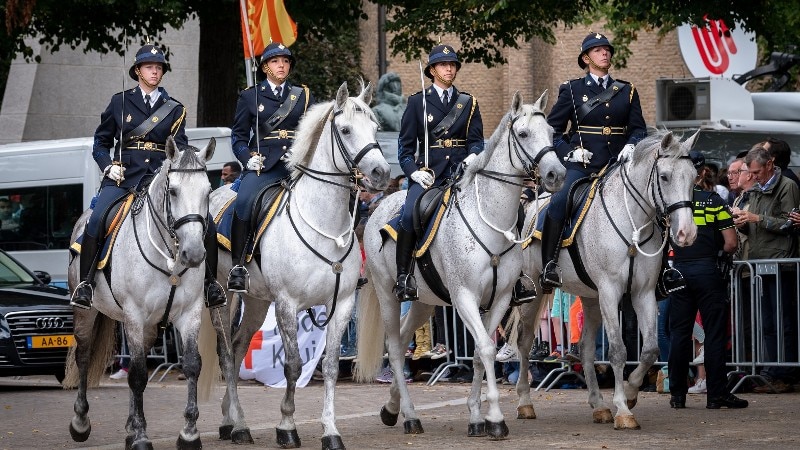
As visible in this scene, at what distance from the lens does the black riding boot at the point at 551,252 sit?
1377 cm

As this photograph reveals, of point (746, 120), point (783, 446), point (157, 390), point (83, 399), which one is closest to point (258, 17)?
point (157, 390)

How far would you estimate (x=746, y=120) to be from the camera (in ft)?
76.4

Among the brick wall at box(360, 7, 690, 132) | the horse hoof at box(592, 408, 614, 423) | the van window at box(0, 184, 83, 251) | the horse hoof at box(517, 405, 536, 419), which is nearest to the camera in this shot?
the horse hoof at box(592, 408, 614, 423)

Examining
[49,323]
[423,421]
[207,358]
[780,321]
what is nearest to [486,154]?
[423,421]

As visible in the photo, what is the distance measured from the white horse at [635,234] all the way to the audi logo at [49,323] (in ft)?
25.5

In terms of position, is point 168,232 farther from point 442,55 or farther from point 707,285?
point 707,285

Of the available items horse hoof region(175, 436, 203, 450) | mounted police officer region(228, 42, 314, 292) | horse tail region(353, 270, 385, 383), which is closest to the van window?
horse tail region(353, 270, 385, 383)

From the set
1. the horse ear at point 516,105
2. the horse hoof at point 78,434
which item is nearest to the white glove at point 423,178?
the horse ear at point 516,105

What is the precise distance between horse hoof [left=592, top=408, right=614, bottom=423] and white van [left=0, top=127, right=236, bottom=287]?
1129 cm

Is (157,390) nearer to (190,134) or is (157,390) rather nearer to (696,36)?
(190,134)

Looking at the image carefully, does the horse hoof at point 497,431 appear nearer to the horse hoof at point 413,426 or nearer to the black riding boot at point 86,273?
the horse hoof at point 413,426

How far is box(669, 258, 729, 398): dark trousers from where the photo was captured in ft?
48.8

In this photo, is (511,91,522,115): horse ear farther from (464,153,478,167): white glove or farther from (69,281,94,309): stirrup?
(69,281,94,309): stirrup

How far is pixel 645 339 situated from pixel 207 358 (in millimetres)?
3945
